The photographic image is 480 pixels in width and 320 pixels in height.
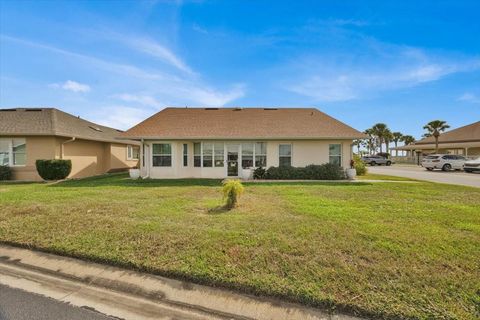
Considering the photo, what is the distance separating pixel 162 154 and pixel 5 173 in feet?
29.3

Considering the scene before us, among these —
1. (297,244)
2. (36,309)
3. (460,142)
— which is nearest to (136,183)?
(36,309)

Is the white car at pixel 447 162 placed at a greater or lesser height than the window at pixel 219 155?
lesser

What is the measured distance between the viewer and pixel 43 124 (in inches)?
619

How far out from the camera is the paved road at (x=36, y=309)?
116 inches

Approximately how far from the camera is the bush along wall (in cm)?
1510

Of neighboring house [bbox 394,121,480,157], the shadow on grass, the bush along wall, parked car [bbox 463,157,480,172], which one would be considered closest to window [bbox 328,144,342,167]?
the bush along wall

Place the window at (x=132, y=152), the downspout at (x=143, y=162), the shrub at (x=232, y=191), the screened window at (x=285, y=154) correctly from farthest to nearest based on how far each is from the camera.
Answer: the window at (x=132, y=152) → the screened window at (x=285, y=154) → the downspout at (x=143, y=162) → the shrub at (x=232, y=191)

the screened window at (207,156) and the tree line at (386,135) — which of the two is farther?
the tree line at (386,135)

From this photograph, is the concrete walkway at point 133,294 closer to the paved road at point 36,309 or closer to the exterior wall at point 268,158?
the paved road at point 36,309

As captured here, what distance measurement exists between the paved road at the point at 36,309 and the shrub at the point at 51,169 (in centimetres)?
1321

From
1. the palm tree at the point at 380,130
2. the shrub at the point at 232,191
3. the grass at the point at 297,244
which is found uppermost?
the palm tree at the point at 380,130

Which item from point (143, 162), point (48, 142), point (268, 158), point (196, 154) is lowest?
point (143, 162)

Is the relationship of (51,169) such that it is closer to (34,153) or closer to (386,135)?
(34,153)

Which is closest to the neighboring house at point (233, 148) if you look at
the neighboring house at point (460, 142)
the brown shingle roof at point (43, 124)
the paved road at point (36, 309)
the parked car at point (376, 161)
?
the brown shingle roof at point (43, 124)
